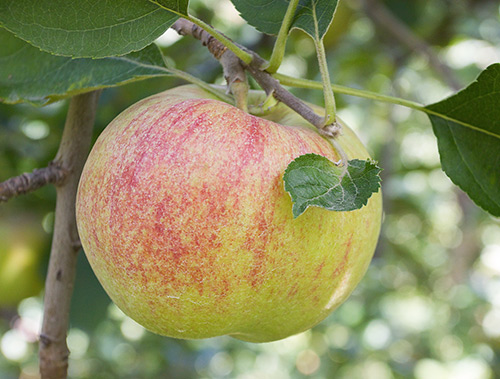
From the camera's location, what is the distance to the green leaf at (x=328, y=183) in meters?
0.57

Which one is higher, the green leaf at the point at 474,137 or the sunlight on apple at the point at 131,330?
the green leaf at the point at 474,137

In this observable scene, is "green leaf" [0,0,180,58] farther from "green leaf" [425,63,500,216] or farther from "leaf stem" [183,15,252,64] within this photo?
"green leaf" [425,63,500,216]

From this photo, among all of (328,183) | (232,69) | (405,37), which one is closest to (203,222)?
(328,183)

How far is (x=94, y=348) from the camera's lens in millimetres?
2672

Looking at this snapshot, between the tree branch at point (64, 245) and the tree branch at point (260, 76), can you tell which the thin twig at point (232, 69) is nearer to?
the tree branch at point (260, 76)

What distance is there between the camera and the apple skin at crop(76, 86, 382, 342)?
61 centimetres

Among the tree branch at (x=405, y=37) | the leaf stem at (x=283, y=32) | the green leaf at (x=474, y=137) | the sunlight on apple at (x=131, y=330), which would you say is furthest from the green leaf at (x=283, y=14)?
the sunlight on apple at (x=131, y=330)

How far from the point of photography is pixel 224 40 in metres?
0.68

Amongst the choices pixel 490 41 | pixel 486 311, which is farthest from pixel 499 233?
pixel 490 41

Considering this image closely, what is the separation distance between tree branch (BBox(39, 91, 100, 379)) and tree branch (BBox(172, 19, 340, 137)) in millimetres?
233

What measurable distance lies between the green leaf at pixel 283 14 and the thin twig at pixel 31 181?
0.39 meters

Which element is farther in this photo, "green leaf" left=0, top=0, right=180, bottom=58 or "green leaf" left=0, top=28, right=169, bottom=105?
"green leaf" left=0, top=28, right=169, bottom=105

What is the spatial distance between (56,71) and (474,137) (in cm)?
63

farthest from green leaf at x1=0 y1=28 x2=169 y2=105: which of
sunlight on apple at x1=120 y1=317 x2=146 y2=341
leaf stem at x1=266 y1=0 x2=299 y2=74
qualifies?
sunlight on apple at x1=120 y1=317 x2=146 y2=341
